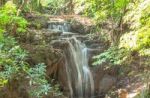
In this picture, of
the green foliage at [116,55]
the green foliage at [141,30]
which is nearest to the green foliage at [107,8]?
the green foliage at [116,55]

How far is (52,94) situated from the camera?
1020cm

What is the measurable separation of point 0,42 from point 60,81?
374 centimetres

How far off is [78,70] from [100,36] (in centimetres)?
185

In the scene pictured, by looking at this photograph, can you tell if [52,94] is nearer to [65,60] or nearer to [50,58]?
[50,58]

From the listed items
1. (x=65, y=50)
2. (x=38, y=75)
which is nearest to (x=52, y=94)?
(x=38, y=75)

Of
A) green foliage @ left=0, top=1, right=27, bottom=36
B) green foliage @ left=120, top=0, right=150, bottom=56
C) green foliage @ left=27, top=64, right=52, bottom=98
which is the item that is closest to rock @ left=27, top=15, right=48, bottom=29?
green foliage @ left=0, top=1, right=27, bottom=36

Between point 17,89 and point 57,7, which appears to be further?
point 57,7

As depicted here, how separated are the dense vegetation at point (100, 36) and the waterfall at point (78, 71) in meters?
1.20

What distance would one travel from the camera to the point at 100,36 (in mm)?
→ 13883

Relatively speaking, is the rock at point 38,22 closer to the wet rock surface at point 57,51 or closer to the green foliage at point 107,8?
the wet rock surface at point 57,51

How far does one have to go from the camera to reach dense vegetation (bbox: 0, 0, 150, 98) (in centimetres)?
820

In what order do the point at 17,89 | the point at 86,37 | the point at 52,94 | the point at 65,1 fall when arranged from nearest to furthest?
1. the point at 17,89
2. the point at 52,94
3. the point at 86,37
4. the point at 65,1

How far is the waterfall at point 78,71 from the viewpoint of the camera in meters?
12.8

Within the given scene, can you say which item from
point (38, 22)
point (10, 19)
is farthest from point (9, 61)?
point (38, 22)
